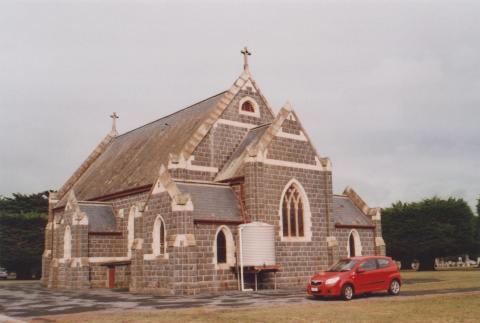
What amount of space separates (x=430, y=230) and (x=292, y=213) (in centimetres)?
3903

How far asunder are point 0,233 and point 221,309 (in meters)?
53.2

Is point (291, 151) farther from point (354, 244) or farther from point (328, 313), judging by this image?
point (328, 313)

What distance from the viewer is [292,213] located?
31.8m

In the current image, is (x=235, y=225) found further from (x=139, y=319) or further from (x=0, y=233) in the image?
(x=0, y=233)

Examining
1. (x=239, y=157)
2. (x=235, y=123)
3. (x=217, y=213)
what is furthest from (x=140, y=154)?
(x=217, y=213)

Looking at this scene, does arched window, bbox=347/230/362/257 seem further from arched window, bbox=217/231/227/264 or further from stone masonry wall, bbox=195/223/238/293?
arched window, bbox=217/231/227/264

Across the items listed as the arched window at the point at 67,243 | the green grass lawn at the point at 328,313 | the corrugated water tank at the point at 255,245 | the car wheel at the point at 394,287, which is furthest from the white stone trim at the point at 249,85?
the green grass lawn at the point at 328,313

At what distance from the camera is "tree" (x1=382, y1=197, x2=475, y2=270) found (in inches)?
2518

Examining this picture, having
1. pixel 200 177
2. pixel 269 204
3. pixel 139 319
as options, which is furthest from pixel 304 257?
pixel 139 319

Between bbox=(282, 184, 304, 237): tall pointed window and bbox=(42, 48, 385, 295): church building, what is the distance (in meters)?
0.06

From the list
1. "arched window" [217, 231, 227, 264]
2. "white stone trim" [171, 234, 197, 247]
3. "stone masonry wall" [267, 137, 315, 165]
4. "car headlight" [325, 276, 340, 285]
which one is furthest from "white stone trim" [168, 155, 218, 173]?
"car headlight" [325, 276, 340, 285]

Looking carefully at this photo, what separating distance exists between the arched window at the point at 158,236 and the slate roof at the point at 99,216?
9.78 metres

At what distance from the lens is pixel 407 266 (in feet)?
238

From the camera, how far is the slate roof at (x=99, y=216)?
37750 millimetres
